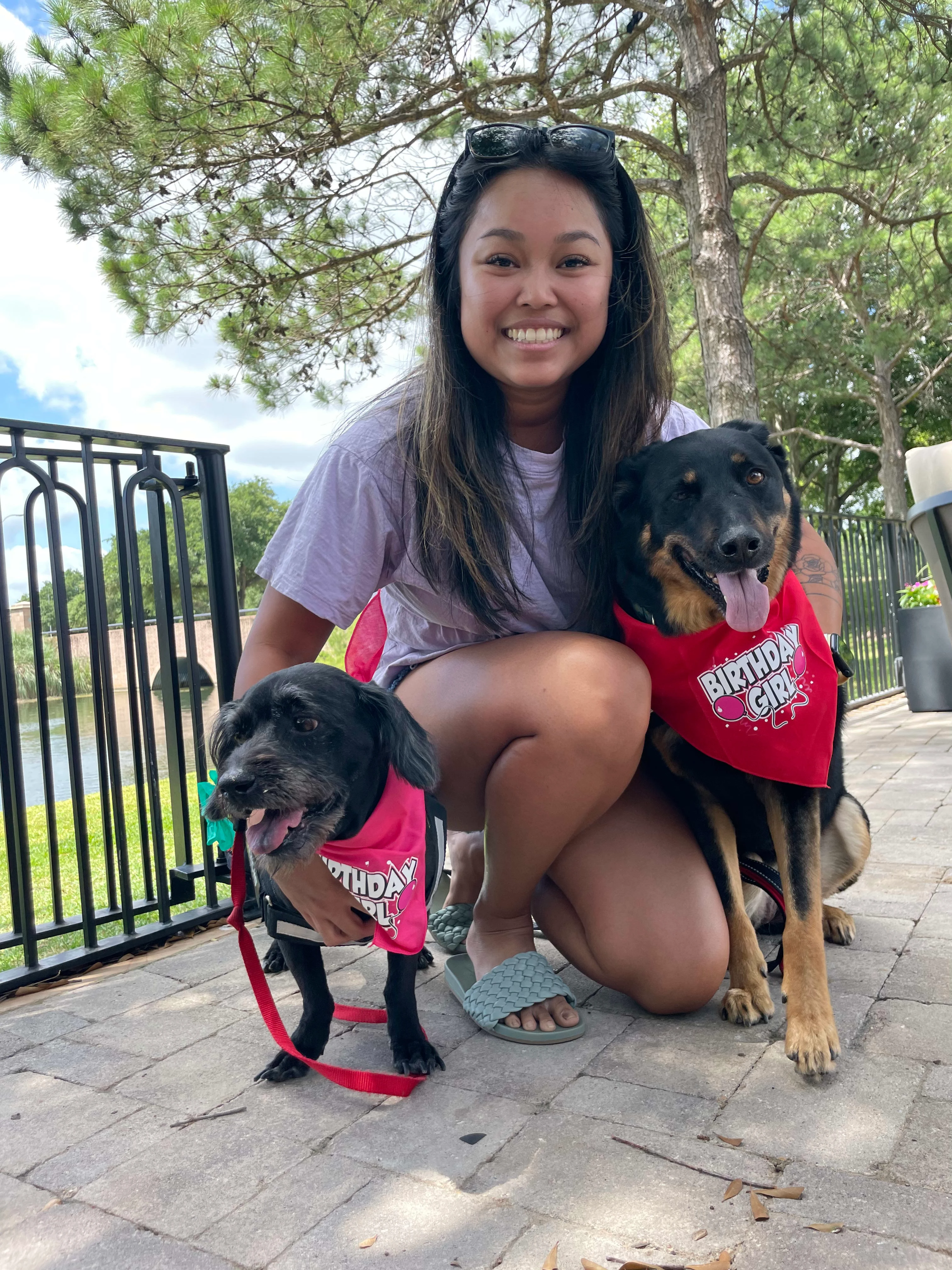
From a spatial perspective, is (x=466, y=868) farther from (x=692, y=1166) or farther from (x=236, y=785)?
(x=692, y=1166)

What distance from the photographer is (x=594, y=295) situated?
83.7 inches

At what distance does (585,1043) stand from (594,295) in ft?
5.36

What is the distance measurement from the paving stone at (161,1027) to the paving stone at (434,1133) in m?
0.62

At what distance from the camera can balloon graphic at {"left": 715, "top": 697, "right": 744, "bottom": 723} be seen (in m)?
2.02

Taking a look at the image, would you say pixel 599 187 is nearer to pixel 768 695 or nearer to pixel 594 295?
pixel 594 295

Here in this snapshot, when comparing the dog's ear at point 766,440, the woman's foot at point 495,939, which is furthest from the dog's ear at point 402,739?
the dog's ear at point 766,440

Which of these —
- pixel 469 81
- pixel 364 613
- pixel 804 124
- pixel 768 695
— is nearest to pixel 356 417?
pixel 364 613

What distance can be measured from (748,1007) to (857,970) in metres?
0.41

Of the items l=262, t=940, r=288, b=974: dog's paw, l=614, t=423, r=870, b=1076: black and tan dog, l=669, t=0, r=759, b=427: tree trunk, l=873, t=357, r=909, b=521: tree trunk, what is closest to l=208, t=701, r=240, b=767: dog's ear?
l=262, t=940, r=288, b=974: dog's paw

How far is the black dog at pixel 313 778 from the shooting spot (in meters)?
1.70

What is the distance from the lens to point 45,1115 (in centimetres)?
181

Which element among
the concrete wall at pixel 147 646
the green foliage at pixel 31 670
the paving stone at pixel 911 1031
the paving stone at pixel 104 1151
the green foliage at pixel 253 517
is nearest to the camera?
the paving stone at pixel 104 1151

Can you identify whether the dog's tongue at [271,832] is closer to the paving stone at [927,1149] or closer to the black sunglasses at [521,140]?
the paving stone at [927,1149]

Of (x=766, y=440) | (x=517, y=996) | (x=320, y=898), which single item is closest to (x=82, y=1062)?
(x=320, y=898)
